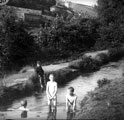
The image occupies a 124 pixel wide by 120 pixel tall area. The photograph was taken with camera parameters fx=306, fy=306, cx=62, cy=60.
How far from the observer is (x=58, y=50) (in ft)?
29.0

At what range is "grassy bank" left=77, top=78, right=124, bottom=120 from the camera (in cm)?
462

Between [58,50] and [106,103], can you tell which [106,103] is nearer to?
[106,103]

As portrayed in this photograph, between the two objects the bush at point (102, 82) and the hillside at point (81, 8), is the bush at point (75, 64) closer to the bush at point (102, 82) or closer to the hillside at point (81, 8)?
the hillside at point (81, 8)

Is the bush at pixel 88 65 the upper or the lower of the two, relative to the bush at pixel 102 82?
upper

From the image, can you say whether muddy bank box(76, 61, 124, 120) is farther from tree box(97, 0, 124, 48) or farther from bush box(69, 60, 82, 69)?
bush box(69, 60, 82, 69)

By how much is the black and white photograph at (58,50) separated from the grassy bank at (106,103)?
0.07 metres

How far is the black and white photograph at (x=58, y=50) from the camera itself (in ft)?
22.8

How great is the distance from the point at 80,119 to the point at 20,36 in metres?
4.48

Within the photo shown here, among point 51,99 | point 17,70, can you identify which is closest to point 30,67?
point 17,70

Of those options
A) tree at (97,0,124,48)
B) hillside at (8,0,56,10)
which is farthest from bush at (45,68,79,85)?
hillside at (8,0,56,10)

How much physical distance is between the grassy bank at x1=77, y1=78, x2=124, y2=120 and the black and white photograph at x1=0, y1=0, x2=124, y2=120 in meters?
0.07

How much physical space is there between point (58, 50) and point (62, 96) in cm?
237

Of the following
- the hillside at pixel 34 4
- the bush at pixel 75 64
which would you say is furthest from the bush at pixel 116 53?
the hillside at pixel 34 4

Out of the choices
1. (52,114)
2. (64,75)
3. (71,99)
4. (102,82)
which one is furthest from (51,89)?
(64,75)
